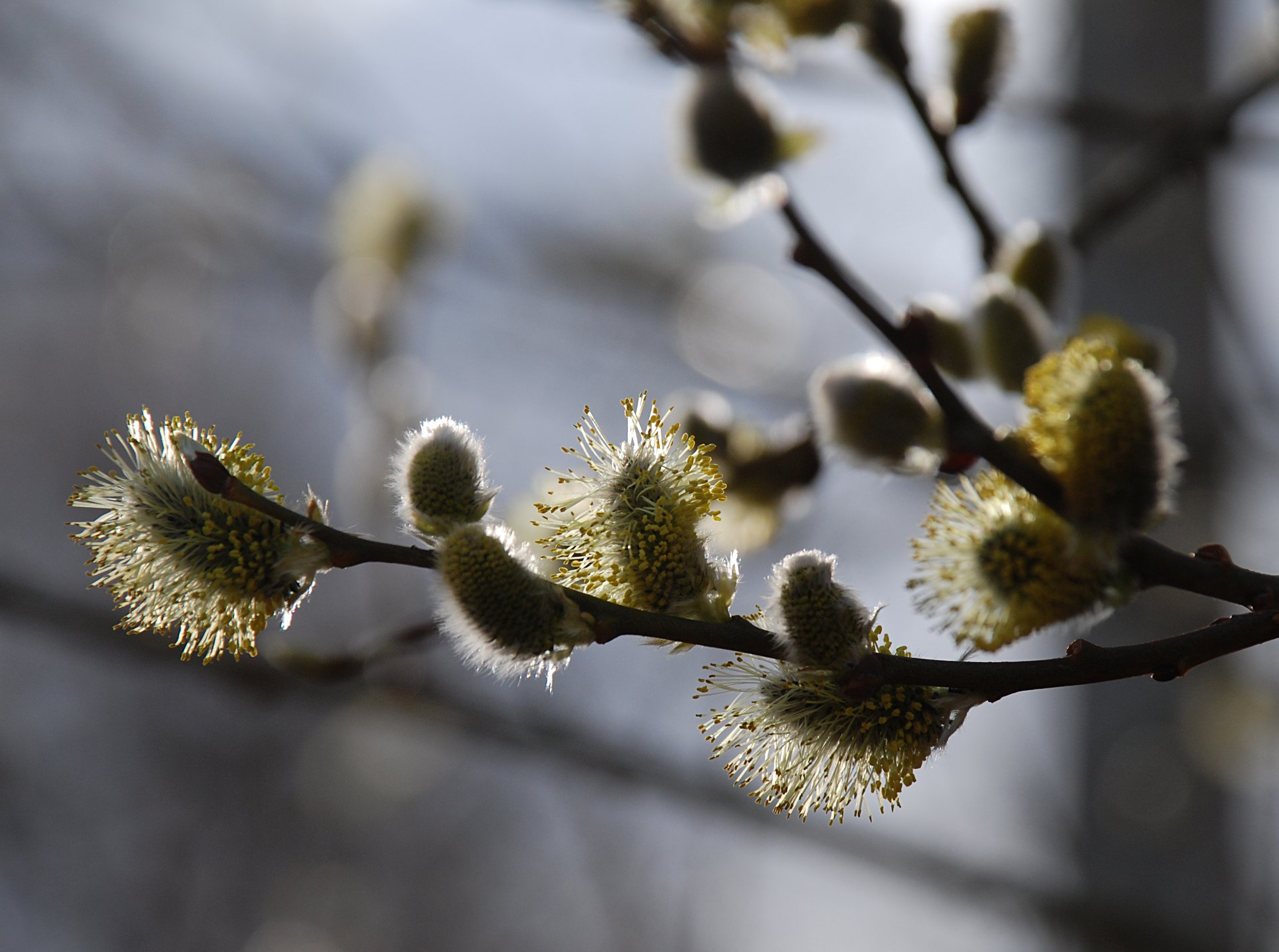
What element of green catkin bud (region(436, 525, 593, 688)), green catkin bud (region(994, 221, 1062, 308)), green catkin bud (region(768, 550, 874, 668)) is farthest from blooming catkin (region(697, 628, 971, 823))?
green catkin bud (region(994, 221, 1062, 308))

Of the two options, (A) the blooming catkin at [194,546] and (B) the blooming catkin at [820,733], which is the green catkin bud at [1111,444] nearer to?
(B) the blooming catkin at [820,733]

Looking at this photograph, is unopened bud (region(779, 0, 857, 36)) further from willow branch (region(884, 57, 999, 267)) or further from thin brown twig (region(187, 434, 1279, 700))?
thin brown twig (region(187, 434, 1279, 700))

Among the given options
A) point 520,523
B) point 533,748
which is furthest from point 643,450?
point 533,748

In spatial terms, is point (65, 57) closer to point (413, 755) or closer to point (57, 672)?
point (413, 755)

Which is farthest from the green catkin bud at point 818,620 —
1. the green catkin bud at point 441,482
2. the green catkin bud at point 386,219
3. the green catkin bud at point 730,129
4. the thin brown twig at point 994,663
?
the green catkin bud at point 386,219

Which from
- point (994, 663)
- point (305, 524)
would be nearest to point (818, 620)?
point (994, 663)

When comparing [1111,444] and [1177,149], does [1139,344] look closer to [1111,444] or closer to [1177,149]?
[1111,444]
